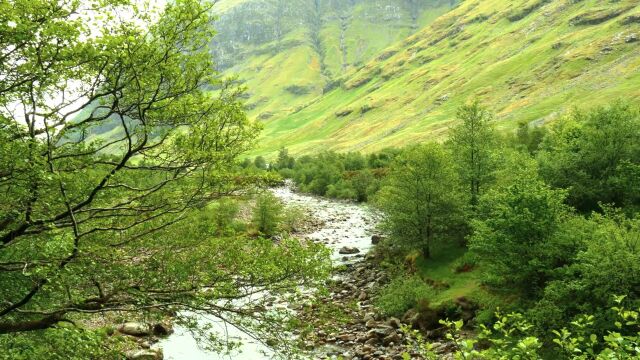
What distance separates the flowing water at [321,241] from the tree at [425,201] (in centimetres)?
738

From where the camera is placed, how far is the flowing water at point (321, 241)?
2734 centimetres

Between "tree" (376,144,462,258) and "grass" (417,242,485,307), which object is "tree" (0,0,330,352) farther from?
"tree" (376,144,462,258)

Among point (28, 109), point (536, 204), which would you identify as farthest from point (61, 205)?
point (536, 204)

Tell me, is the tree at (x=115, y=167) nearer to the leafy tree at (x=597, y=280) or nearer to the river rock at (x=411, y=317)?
the leafy tree at (x=597, y=280)

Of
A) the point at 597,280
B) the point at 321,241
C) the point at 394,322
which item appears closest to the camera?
the point at 597,280

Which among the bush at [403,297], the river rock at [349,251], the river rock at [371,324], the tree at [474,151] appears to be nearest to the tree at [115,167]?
the river rock at [371,324]

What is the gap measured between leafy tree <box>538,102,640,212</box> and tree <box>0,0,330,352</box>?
1145 inches

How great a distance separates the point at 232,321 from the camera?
13547 mm

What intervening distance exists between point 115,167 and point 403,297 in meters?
25.3

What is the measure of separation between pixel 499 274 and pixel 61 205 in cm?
2356

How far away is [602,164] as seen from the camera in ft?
112

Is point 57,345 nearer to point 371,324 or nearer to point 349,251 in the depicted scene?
point 371,324

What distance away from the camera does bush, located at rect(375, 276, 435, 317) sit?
3219 centimetres

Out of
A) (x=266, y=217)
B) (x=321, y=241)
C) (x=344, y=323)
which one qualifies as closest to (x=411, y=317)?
(x=344, y=323)
